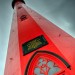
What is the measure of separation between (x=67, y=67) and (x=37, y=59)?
2.20 meters

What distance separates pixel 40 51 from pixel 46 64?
3.46 ft

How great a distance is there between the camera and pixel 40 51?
44.8ft

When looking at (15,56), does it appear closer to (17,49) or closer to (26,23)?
(17,49)

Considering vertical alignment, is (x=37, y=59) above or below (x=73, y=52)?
above

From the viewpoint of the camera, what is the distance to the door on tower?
11981mm

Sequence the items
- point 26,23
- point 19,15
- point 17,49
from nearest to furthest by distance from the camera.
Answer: point 17,49
point 26,23
point 19,15

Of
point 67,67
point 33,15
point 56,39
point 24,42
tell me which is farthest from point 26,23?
point 67,67

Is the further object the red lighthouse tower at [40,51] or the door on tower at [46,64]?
the red lighthouse tower at [40,51]

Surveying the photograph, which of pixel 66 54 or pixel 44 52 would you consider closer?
pixel 66 54

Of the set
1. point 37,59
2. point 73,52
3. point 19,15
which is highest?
point 19,15

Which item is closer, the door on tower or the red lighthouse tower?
the door on tower

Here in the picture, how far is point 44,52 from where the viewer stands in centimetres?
1348

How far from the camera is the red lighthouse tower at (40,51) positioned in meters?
12.3

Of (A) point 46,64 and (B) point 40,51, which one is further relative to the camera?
(B) point 40,51
